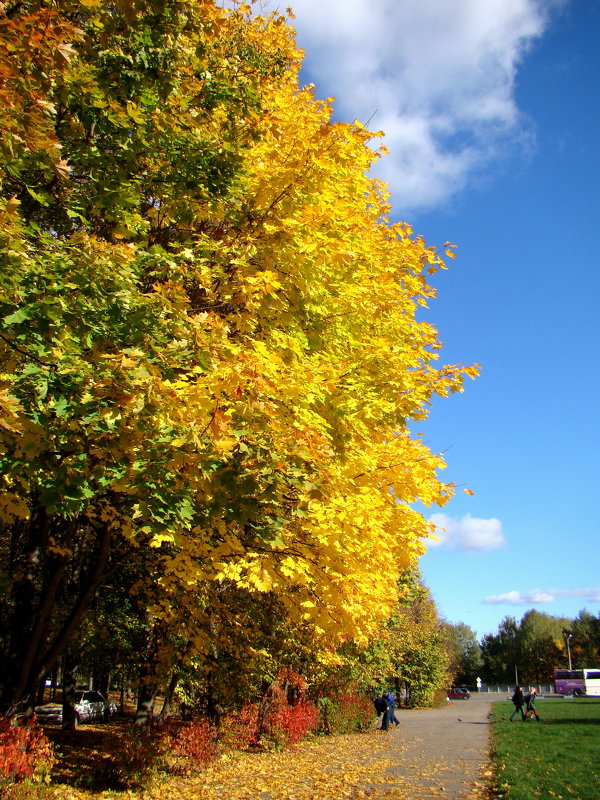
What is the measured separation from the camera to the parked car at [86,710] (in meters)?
22.1

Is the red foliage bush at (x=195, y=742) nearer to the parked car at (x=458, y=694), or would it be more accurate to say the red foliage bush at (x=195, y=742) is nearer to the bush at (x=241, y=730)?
the bush at (x=241, y=730)

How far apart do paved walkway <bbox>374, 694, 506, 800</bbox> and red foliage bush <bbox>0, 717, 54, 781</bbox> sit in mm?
4891

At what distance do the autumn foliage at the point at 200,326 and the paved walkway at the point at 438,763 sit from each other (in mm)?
3679

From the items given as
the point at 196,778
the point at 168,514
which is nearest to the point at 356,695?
the point at 196,778

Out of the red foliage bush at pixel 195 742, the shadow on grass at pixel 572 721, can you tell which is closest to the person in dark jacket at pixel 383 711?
the shadow on grass at pixel 572 721

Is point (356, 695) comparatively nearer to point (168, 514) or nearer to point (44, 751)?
point (44, 751)

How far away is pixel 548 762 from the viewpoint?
1054cm

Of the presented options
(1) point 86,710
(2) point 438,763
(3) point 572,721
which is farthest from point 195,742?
(1) point 86,710

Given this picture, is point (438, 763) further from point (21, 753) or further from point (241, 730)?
point (21, 753)

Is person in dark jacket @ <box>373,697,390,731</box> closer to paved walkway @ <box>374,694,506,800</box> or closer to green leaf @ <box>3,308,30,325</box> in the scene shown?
paved walkway @ <box>374,694,506,800</box>

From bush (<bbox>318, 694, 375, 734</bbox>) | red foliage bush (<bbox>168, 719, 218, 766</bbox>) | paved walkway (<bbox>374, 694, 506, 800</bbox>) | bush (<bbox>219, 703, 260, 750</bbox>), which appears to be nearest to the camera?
paved walkway (<bbox>374, 694, 506, 800</bbox>)

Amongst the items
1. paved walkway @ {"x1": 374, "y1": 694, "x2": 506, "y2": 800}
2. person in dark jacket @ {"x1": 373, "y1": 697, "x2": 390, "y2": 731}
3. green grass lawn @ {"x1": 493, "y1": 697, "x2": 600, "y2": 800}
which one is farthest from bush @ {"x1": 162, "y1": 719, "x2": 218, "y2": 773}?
person in dark jacket @ {"x1": 373, "y1": 697, "x2": 390, "y2": 731}

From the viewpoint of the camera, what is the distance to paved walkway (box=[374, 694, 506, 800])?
27.5 ft

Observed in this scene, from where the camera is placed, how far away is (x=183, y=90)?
5.66 meters
